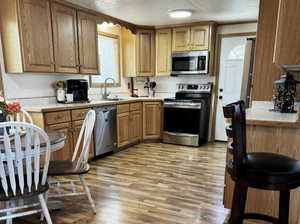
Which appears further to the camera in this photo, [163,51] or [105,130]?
[163,51]

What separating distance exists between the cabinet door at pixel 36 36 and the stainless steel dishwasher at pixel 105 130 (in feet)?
3.07

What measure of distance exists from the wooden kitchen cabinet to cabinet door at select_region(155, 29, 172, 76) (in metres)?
2.23

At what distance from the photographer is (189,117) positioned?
405cm

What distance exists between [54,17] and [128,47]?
1.87m

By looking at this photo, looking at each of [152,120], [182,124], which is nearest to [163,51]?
[152,120]

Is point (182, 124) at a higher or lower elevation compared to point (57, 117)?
lower

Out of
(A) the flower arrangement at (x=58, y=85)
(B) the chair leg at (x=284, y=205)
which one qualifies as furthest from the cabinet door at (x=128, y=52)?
(B) the chair leg at (x=284, y=205)

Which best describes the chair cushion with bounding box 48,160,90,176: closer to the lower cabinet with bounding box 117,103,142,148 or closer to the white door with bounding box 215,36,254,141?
the lower cabinet with bounding box 117,103,142,148

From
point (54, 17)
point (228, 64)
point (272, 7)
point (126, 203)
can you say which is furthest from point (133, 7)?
point (126, 203)

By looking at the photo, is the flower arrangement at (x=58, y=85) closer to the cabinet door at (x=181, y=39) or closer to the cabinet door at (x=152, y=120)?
the cabinet door at (x=152, y=120)

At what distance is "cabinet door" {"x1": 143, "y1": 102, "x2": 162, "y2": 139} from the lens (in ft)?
14.0

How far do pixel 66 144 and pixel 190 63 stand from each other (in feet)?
8.74

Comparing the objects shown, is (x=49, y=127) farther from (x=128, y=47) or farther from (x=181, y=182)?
(x=128, y=47)

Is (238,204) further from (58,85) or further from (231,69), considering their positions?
(231,69)
